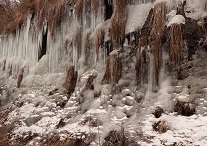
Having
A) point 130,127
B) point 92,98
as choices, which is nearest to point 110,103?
point 92,98

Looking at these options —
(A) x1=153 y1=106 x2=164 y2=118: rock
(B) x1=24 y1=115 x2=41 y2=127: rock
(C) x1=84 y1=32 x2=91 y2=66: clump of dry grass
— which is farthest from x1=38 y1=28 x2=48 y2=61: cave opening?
(A) x1=153 y1=106 x2=164 y2=118: rock

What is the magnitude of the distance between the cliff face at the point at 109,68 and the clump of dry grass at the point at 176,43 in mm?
23

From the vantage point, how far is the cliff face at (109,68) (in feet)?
23.9

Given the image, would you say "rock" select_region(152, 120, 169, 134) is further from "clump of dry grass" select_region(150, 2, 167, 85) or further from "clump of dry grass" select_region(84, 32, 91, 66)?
"clump of dry grass" select_region(84, 32, 91, 66)

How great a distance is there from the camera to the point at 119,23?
9.02 m

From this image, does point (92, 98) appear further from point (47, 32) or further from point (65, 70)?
point (47, 32)

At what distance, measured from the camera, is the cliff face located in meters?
7.28

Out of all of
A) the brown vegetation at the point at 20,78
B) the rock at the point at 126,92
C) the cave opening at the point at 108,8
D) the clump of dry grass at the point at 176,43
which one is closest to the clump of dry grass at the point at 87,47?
the cave opening at the point at 108,8

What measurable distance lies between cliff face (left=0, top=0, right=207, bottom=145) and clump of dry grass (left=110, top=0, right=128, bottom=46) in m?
0.03

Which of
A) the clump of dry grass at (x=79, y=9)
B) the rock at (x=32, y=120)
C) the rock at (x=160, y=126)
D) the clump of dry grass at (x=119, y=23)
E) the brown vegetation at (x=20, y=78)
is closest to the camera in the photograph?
the rock at (x=160, y=126)

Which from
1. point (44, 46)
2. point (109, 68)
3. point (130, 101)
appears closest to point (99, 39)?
point (109, 68)

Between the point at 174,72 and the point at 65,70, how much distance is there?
4197 mm

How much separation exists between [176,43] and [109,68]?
6.75 ft

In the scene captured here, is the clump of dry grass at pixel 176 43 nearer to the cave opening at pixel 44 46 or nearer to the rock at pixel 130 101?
the rock at pixel 130 101
